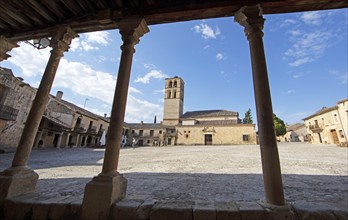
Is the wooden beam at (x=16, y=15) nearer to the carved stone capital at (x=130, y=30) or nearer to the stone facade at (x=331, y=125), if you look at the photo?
the carved stone capital at (x=130, y=30)

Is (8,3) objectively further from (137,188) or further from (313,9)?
(313,9)

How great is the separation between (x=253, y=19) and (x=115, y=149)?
2.89m

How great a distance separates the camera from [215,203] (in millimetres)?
2180

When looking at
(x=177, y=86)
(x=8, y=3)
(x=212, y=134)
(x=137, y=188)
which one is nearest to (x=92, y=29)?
(x=8, y=3)

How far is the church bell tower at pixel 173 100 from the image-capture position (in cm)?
4212

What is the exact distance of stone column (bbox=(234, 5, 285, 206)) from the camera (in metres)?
2.09

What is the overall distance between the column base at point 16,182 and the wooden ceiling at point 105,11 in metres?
2.64

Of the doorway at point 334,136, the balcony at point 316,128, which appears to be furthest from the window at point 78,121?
the balcony at point 316,128

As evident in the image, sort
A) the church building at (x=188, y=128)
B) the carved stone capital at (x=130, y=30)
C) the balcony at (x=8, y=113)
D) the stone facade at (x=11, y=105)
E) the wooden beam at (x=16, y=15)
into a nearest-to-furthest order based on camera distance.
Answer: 1. the carved stone capital at (x=130, y=30)
2. the wooden beam at (x=16, y=15)
3. the balcony at (x=8, y=113)
4. the stone facade at (x=11, y=105)
5. the church building at (x=188, y=128)

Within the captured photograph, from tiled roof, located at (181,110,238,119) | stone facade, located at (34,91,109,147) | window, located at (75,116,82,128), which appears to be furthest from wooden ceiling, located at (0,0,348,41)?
tiled roof, located at (181,110,238,119)

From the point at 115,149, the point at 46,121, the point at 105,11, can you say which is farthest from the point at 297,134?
the point at 105,11

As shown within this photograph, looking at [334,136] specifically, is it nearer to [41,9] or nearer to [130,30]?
[130,30]

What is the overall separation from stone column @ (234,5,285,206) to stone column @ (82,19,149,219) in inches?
69.8

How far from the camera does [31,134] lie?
9.75ft
